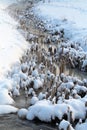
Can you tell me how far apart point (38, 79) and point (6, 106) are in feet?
7.04

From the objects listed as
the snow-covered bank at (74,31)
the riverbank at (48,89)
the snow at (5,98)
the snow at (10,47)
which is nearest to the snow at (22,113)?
the riverbank at (48,89)

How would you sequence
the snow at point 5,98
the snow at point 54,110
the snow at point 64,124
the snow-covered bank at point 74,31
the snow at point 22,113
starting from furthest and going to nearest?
the snow-covered bank at point 74,31, the snow at point 5,98, the snow at point 22,113, the snow at point 54,110, the snow at point 64,124

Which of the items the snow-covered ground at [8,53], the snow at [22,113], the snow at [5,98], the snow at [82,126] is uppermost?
the snow-covered ground at [8,53]

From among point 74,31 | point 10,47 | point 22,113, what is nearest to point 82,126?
point 22,113

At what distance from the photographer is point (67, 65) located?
14836 mm

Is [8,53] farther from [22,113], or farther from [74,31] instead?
[74,31]

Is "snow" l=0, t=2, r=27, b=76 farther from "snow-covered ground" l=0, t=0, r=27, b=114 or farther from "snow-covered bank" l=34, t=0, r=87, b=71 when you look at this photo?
"snow-covered bank" l=34, t=0, r=87, b=71

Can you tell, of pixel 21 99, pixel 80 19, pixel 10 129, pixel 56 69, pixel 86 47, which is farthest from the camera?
pixel 80 19

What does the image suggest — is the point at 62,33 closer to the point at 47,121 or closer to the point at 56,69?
the point at 56,69

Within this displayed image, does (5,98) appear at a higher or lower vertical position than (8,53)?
lower

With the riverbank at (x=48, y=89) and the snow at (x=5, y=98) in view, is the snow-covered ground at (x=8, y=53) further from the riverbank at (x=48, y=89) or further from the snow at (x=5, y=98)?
the riverbank at (x=48, y=89)

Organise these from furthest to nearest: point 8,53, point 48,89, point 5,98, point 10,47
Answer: point 10,47, point 8,53, point 48,89, point 5,98

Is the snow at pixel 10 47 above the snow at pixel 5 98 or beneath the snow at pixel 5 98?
above

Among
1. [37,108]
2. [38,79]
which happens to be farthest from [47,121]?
[38,79]
